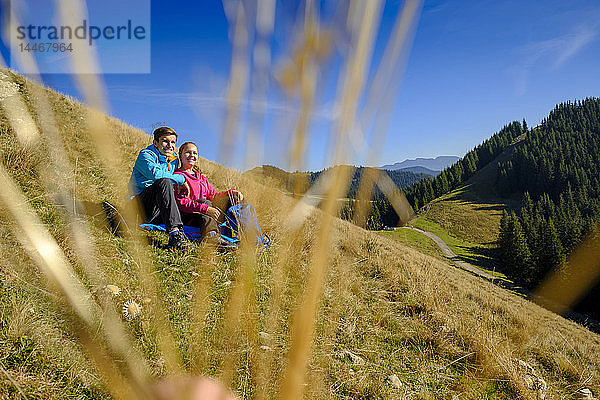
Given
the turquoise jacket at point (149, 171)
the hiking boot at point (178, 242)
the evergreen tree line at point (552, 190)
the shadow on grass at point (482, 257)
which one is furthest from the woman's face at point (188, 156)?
the shadow on grass at point (482, 257)

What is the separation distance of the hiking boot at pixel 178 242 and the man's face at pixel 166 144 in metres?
1.00

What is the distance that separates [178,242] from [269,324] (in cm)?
295

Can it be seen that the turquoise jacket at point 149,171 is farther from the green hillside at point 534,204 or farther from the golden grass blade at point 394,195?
the green hillside at point 534,204

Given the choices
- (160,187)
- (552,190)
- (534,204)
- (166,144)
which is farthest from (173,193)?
(552,190)

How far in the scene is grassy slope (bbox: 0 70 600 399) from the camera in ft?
1.74

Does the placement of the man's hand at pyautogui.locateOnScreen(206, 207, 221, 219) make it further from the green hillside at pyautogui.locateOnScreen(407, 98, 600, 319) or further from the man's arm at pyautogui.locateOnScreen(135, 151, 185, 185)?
the green hillside at pyautogui.locateOnScreen(407, 98, 600, 319)

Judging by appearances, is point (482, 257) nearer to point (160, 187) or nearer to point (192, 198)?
point (192, 198)

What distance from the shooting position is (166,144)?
363 centimetres

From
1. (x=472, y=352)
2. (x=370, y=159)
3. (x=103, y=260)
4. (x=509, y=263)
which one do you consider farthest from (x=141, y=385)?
(x=509, y=263)

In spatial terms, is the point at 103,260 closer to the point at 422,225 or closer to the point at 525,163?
the point at 422,225

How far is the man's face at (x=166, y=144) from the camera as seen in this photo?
3.61 meters

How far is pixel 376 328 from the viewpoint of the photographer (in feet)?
9.67

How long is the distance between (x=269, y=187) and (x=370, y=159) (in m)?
0.15

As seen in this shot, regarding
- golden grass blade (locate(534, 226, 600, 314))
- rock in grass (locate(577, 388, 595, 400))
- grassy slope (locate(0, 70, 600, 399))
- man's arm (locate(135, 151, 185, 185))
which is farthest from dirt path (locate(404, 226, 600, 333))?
man's arm (locate(135, 151, 185, 185))
